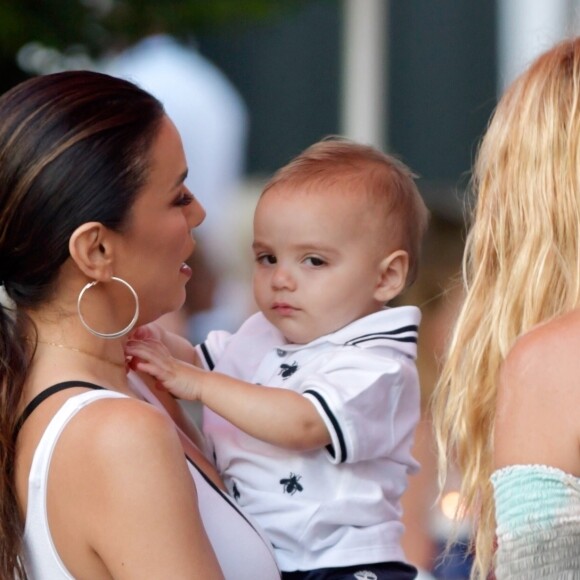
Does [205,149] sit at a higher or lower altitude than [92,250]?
lower

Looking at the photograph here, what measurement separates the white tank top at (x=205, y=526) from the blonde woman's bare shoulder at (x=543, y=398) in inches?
22.9

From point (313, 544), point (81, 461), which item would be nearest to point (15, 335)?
point (81, 461)

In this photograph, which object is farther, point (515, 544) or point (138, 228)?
point (138, 228)

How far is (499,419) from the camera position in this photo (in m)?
2.06

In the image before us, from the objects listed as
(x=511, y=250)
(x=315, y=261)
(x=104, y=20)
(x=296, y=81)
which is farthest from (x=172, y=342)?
(x=296, y=81)

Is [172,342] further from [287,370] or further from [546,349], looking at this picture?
[546,349]

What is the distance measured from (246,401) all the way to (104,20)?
3.16 metres

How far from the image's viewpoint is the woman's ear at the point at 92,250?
2.32m

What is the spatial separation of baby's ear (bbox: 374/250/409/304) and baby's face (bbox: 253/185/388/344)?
0.04ft

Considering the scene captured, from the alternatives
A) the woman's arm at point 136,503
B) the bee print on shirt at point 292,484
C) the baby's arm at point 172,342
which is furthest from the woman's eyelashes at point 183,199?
the bee print on shirt at point 292,484

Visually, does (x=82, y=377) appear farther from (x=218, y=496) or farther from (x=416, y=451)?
(x=416, y=451)

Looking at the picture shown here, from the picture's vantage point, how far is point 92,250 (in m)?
2.35

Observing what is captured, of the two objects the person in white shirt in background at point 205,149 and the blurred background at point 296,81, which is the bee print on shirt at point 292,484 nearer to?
the blurred background at point 296,81

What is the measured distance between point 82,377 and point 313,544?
1.81ft
